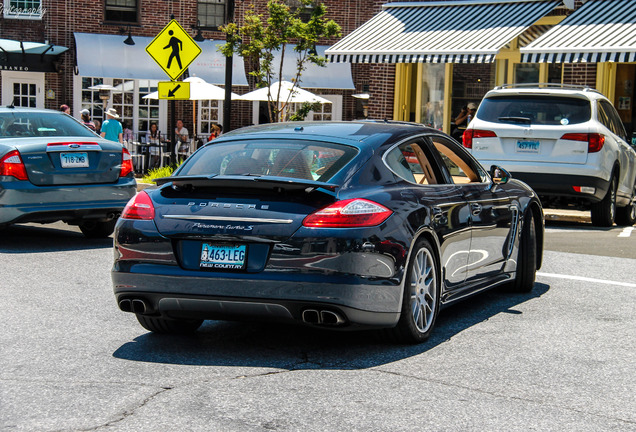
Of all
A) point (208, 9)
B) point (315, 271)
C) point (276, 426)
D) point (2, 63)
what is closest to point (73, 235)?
point (315, 271)

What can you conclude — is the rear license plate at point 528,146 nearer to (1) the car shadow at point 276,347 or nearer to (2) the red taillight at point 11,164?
(2) the red taillight at point 11,164

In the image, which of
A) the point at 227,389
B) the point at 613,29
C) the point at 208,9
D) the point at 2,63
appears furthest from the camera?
the point at 208,9

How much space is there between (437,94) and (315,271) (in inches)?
766

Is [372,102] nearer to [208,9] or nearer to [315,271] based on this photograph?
[208,9]

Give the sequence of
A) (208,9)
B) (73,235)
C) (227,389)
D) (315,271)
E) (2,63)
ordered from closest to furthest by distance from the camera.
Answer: (227,389) < (315,271) < (73,235) < (2,63) < (208,9)

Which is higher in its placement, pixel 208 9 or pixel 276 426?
pixel 208 9

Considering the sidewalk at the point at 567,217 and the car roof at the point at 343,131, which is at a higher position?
the car roof at the point at 343,131

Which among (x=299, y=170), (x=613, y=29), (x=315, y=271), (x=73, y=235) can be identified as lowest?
(x=73, y=235)

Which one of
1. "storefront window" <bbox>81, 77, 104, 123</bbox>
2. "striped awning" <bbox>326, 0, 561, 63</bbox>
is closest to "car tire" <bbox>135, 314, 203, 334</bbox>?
"striped awning" <bbox>326, 0, 561, 63</bbox>

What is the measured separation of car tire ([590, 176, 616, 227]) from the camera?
1481 centimetres

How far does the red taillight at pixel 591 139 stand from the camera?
1407 centimetres

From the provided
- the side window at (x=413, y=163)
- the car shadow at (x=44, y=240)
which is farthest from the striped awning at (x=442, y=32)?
the side window at (x=413, y=163)

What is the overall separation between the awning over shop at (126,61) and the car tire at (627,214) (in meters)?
17.9

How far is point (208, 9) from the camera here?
34.2 m
